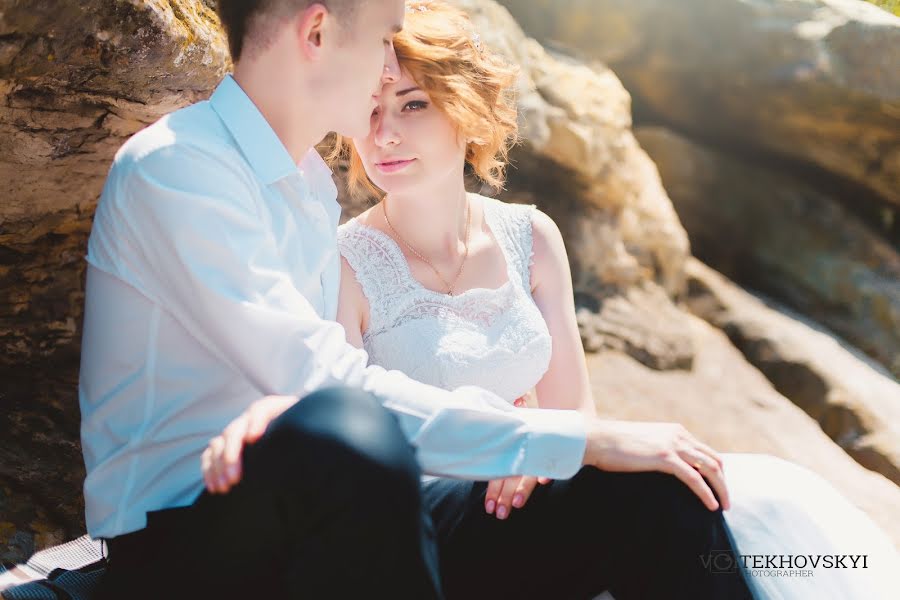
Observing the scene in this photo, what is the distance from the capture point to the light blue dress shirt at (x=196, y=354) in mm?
1721

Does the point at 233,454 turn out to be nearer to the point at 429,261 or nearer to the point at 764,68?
the point at 429,261

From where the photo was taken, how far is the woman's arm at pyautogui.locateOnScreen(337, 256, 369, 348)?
2.57 meters

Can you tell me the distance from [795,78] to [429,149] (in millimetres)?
3743

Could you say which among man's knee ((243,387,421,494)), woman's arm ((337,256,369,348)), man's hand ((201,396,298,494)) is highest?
man's knee ((243,387,421,494))

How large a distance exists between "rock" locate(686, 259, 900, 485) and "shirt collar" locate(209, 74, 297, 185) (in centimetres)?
340

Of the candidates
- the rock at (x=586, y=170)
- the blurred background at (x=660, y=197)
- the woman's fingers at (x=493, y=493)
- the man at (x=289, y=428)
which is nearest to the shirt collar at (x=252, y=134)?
the man at (x=289, y=428)

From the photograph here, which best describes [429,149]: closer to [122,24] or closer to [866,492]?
[122,24]

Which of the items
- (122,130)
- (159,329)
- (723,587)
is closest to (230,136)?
(159,329)

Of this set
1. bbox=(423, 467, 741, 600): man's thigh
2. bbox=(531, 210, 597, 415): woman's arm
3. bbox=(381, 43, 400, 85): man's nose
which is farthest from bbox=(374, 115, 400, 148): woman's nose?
bbox=(423, 467, 741, 600): man's thigh

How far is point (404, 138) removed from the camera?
2.62m

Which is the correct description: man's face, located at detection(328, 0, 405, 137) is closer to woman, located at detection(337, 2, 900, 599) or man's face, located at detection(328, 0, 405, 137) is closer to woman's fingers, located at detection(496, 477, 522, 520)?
woman, located at detection(337, 2, 900, 599)

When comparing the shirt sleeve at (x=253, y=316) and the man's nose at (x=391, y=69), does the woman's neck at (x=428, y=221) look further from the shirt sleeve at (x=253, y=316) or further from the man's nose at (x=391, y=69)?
the shirt sleeve at (x=253, y=316)

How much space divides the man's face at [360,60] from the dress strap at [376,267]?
22.7 inches

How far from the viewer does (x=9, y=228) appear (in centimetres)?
260
